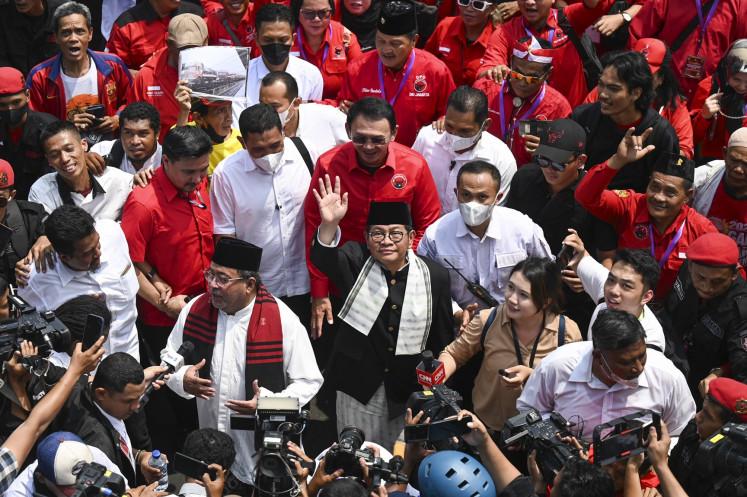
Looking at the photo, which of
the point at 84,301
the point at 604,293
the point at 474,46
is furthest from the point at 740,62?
the point at 84,301

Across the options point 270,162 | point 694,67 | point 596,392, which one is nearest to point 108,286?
point 270,162

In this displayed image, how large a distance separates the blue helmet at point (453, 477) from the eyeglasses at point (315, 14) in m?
5.07

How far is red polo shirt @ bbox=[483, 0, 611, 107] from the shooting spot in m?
8.36

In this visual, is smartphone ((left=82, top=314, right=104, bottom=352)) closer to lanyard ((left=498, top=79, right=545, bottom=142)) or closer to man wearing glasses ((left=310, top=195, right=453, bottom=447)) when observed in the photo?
man wearing glasses ((left=310, top=195, right=453, bottom=447))

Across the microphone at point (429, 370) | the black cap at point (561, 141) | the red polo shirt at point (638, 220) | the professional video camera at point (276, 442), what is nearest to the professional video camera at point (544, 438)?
the microphone at point (429, 370)

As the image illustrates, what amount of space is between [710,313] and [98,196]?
437 centimetres

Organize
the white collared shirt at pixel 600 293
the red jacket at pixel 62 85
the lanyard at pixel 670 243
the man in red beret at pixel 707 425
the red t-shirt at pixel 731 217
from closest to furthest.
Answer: the man in red beret at pixel 707 425, the white collared shirt at pixel 600 293, the lanyard at pixel 670 243, the red t-shirt at pixel 731 217, the red jacket at pixel 62 85

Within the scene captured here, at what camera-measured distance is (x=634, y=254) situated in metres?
5.69

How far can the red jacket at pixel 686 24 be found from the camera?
8.45 m

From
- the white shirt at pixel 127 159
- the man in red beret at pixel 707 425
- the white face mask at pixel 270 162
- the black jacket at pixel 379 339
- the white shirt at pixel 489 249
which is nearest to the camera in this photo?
the man in red beret at pixel 707 425

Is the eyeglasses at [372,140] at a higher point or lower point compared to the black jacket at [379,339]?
higher

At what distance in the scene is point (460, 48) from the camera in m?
8.88

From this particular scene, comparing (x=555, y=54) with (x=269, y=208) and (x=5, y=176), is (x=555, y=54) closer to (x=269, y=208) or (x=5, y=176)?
(x=269, y=208)

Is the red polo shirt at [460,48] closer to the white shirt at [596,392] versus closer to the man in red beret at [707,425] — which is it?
the white shirt at [596,392]
